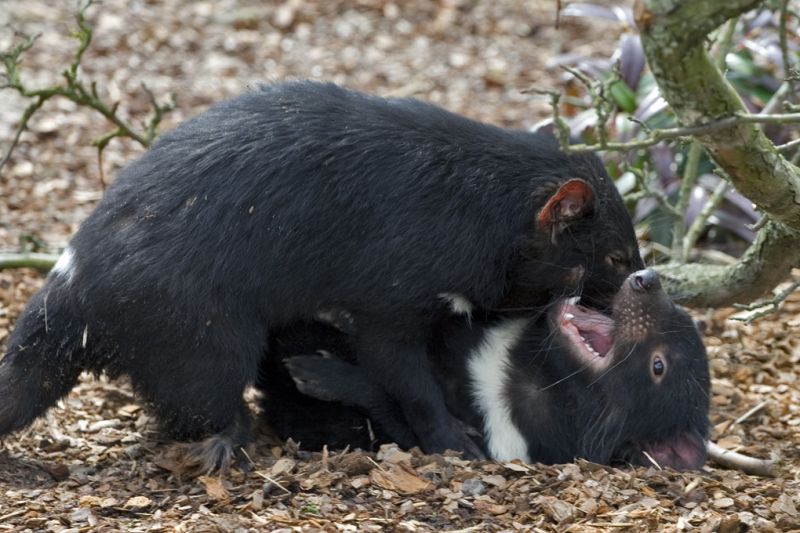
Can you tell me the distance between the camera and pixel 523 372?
4844 mm

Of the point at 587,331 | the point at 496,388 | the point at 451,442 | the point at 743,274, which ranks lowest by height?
the point at 451,442

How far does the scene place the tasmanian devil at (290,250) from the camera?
14.0 ft

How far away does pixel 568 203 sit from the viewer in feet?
14.9

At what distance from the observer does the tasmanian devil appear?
427 centimetres

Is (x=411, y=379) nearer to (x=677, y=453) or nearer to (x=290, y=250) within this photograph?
(x=290, y=250)

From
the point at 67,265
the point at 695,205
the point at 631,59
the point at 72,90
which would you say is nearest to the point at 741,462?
the point at 695,205

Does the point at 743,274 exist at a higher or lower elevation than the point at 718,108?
lower

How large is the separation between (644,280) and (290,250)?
138 centimetres

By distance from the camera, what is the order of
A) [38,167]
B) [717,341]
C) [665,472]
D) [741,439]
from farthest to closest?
[38,167] → [717,341] → [741,439] → [665,472]

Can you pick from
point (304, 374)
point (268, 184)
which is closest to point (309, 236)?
point (268, 184)

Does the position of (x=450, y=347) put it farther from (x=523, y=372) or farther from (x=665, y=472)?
(x=665, y=472)

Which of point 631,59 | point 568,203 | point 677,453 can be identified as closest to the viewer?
point 568,203

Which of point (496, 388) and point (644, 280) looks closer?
point (644, 280)

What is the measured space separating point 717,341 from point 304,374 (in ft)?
7.99
